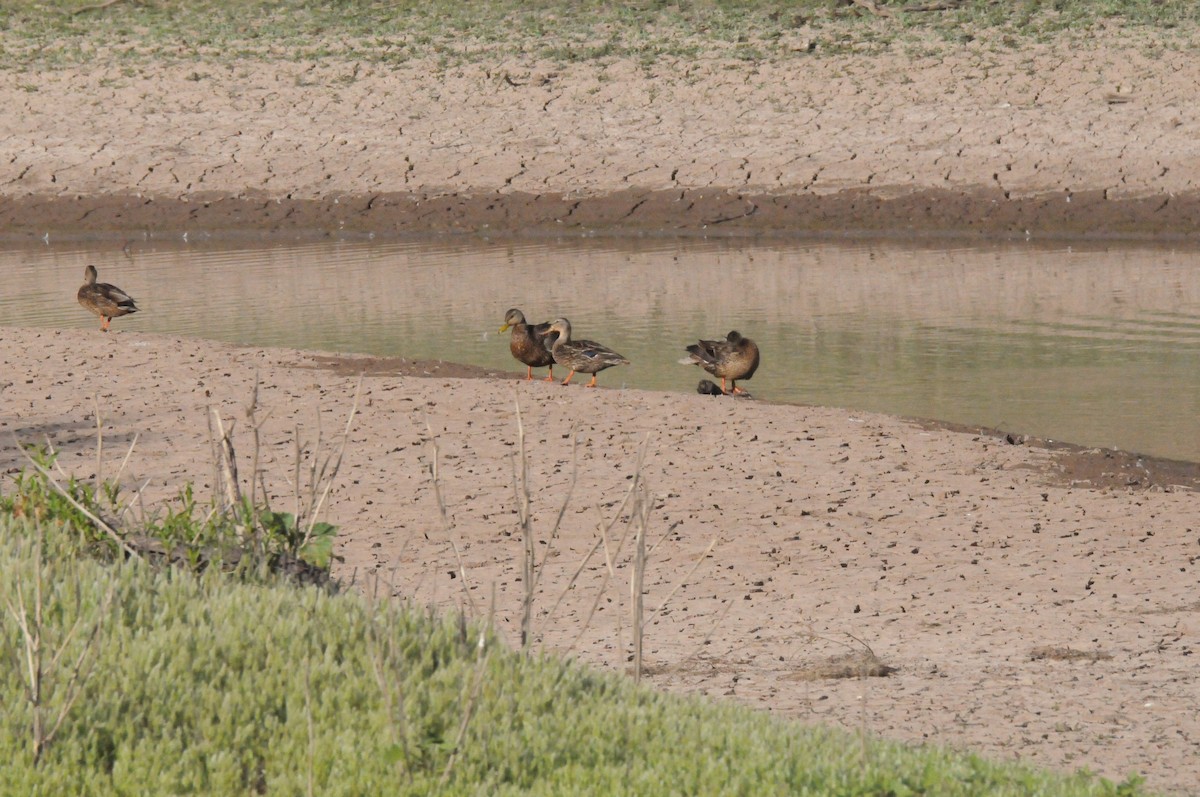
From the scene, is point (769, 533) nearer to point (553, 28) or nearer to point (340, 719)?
point (340, 719)

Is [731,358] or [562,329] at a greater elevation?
[562,329]

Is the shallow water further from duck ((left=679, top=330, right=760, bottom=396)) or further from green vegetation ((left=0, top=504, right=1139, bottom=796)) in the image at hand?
green vegetation ((left=0, top=504, right=1139, bottom=796))

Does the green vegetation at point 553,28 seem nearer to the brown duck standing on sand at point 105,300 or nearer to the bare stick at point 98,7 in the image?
the bare stick at point 98,7

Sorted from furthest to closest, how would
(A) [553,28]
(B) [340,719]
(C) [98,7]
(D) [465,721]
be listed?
1. (C) [98,7]
2. (A) [553,28]
3. (B) [340,719]
4. (D) [465,721]

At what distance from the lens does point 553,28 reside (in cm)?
3538

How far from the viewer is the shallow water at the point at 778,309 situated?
51.0 ft

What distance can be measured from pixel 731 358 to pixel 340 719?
9994 mm

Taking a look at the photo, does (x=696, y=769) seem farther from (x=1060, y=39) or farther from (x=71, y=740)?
(x=1060, y=39)

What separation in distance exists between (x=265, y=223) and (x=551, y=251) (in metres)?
5.18

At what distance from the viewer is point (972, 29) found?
33.8m

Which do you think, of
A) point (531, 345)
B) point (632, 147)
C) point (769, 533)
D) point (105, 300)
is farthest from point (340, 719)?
point (632, 147)

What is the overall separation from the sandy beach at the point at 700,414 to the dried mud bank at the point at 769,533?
3 cm

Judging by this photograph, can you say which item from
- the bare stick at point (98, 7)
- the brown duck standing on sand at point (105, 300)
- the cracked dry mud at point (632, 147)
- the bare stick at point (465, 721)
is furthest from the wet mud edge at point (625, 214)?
the bare stick at point (465, 721)

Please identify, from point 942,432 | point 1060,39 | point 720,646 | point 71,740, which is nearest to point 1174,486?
point 942,432
